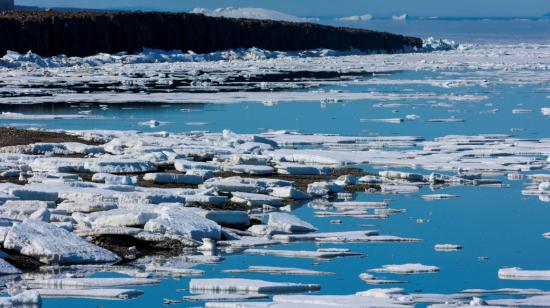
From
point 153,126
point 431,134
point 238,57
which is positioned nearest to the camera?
point 431,134

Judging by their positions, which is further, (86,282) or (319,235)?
(319,235)

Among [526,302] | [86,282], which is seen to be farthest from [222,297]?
[526,302]

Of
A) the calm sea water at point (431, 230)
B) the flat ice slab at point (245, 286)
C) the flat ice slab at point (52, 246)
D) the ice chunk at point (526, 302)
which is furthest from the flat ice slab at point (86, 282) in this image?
the ice chunk at point (526, 302)

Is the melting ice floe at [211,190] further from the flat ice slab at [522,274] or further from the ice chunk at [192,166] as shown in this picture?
the flat ice slab at [522,274]

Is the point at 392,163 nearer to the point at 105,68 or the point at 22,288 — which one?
the point at 22,288

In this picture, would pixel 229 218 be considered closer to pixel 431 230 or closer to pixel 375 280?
pixel 431 230

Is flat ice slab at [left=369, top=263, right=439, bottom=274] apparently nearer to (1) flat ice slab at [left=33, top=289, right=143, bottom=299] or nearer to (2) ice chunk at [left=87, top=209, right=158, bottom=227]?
(1) flat ice slab at [left=33, top=289, right=143, bottom=299]

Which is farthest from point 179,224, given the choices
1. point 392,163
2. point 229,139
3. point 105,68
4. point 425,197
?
point 105,68
